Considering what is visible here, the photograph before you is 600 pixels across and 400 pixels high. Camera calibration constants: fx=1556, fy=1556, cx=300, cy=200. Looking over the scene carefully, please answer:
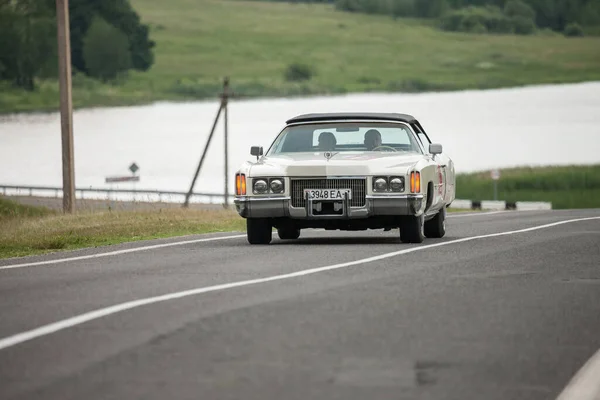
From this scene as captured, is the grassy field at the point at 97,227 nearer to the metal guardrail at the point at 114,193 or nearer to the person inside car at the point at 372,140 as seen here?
the person inside car at the point at 372,140

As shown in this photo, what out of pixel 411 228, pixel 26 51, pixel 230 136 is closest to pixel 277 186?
pixel 411 228

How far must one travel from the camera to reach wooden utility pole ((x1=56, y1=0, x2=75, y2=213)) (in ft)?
113

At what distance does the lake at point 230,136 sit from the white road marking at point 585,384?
9352 cm

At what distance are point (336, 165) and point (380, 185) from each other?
0.58 metres

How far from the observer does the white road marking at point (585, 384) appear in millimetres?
8094

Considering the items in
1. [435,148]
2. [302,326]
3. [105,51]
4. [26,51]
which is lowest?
[302,326]

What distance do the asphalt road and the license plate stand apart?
1.48m

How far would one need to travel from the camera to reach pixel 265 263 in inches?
618

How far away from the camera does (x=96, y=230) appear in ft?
79.6

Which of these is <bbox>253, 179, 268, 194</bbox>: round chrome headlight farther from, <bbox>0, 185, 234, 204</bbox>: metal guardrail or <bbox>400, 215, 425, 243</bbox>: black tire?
<bbox>0, 185, 234, 204</bbox>: metal guardrail

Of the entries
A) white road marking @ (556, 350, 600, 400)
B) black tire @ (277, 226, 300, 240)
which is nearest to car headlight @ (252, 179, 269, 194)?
black tire @ (277, 226, 300, 240)

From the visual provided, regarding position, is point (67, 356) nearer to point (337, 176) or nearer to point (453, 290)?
point (453, 290)

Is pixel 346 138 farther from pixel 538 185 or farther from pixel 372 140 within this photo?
pixel 538 185

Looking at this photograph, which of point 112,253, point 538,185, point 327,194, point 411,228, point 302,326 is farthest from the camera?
point 538,185
